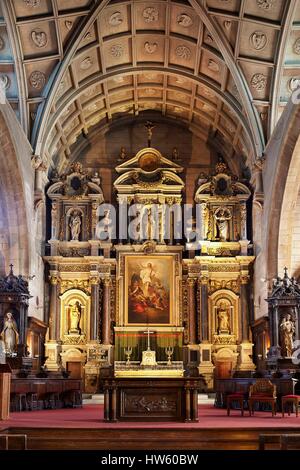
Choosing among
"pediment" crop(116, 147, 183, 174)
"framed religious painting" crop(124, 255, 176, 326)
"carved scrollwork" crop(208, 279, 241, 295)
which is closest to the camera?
"framed religious painting" crop(124, 255, 176, 326)

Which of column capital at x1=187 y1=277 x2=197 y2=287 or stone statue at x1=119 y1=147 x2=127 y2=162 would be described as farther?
stone statue at x1=119 y1=147 x2=127 y2=162

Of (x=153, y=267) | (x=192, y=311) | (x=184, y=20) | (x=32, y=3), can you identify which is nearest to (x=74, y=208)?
(x=153, y=267)

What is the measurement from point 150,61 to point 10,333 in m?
11.9

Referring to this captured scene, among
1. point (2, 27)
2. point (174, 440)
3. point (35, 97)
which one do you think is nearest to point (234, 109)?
point (35, 97)

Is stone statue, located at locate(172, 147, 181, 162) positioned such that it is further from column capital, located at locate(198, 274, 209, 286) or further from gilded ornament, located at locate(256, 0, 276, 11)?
gilded ornament, located at locate(256, 0, 276, 11)

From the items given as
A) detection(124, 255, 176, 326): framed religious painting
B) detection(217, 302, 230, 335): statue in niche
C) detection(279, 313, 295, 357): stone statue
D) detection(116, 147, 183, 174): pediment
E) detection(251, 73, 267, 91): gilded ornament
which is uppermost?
detection(251, 73, 267, 91): gilded ornament

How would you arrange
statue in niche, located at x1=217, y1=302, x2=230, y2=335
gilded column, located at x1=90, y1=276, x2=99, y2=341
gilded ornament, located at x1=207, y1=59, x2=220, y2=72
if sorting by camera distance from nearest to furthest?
gilded ornament, located at x1=207, y1=59, x2=220, y2=72 → gilded column, located at x1=90, y1=276, x2=99, y2=341 → statue in niche, located at x1=217, y1=302, x2=230, y2=335

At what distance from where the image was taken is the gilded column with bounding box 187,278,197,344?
2767 cm

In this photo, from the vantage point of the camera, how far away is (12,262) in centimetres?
2377

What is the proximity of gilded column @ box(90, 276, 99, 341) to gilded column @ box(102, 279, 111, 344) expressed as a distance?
0.30m

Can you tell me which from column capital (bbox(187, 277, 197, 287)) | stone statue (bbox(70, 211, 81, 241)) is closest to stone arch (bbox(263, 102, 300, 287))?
column capital (bbox(187, 277, 197, 287))

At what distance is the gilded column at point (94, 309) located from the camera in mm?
27422

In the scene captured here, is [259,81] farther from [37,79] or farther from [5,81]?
[5,81]

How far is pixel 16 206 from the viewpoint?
23656mm
